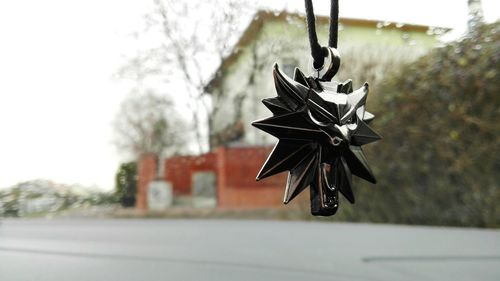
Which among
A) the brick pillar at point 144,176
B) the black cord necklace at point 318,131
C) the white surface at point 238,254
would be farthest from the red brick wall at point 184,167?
the black cord necklace at point 318,131

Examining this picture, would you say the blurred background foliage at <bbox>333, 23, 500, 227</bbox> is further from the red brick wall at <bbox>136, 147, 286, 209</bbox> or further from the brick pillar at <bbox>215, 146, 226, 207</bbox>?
the brick pillar at <bbox>215, 146, 226, 207</bbox>

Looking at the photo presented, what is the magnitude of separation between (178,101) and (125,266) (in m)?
1.06

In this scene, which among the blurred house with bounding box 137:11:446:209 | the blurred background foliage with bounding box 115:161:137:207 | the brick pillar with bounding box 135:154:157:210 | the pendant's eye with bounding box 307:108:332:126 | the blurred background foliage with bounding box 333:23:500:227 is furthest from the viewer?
the blurred background foliage with bounding box 333:23:500:227

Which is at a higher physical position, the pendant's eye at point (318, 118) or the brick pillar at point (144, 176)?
the pendant's eye at point (318, 118)

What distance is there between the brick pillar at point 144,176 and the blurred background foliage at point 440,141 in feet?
5.34

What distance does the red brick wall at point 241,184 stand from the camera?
3225 millimetres

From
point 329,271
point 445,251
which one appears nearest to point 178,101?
point 329,271

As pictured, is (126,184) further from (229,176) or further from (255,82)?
(229,176)

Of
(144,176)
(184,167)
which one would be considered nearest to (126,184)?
(144,176)

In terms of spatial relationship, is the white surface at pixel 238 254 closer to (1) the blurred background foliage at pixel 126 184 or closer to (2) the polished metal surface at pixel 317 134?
(1) the blurred background foliage at pixel 126 184

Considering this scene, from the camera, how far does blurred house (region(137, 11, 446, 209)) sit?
4.60 feet

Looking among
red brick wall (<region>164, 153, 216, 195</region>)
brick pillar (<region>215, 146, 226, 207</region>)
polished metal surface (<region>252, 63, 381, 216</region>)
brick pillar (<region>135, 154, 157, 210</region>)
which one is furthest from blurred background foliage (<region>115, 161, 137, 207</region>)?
polished metal surface (<region>252, 63, 381, 216</region>)

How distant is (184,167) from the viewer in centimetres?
279

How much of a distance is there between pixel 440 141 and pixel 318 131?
2977 mm
